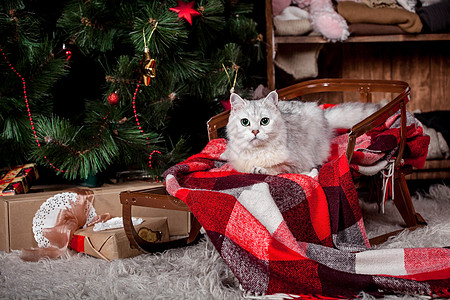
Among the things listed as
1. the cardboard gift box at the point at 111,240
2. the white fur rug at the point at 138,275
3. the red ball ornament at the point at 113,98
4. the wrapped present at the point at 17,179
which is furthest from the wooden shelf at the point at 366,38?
the wrapped present at the point at 17,179

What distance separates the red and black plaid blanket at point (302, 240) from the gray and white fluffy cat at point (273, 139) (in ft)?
0.30

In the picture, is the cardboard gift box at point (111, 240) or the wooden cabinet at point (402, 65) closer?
the cardboard gift box at point (111, 240)

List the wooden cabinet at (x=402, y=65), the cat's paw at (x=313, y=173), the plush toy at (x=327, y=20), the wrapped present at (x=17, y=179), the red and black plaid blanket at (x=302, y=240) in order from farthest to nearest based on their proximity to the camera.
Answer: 1. the wooden cabinet at (x=402, y=65)
2. the plush toy at (x=327, y=20)
3. the wrapped present at (x=17, y=179)
4. the cat's paw at (x=313, y=173)
5. the red and black plaid blanket at (x=302, y=240)

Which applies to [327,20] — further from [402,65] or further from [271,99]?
[271,99]

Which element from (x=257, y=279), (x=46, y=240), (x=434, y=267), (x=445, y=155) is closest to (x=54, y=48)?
(x=46, y=240)

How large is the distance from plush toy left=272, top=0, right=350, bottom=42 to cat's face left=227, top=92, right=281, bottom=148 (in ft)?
3.02

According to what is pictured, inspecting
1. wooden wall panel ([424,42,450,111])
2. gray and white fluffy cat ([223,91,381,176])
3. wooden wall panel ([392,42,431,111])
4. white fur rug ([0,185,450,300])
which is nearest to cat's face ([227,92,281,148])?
gray and white fluffy cat ([223,91,381,176])

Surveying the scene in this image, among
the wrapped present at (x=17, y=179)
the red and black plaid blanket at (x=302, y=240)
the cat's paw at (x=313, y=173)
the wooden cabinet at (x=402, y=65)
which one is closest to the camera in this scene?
the red and black plaid blanket at (x=302, y=240)

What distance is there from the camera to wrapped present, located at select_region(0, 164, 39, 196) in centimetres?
159

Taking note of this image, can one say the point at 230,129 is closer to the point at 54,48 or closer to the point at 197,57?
the point at 197,57

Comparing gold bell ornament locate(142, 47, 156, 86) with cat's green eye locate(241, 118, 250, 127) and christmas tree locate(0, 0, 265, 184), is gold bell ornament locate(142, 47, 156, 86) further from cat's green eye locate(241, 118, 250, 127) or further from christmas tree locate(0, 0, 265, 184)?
cat's green eye locate(241, 118, 250, 127)

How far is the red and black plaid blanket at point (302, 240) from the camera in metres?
0.98

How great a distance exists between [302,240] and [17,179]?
112 centimetres

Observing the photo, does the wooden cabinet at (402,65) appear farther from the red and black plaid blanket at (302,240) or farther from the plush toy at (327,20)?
the red and black plaid blanket at (302,240)
